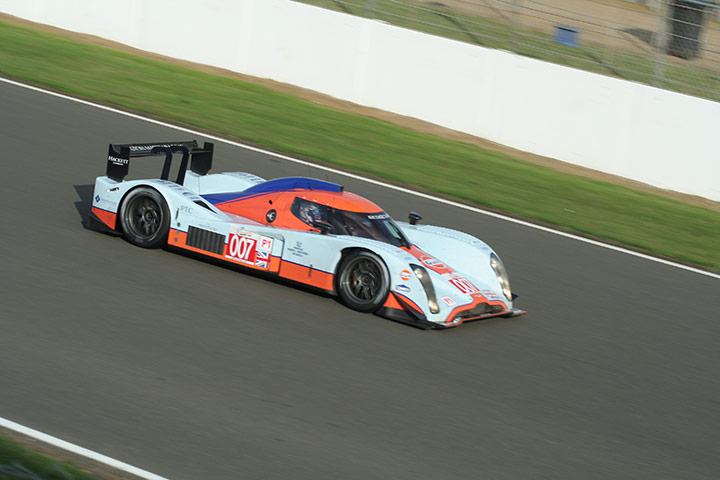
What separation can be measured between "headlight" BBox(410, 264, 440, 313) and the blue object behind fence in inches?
367

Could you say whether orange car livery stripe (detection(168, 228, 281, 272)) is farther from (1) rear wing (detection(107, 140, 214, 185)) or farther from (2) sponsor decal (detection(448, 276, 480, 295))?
(2) sponsor decal (detection(448, 276, 480, 295))

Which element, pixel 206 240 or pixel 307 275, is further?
pixel 206 240

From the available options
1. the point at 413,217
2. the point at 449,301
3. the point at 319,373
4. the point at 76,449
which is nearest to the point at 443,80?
the point at 413,217

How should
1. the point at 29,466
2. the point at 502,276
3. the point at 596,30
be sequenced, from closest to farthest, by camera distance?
the point at 29,466, the point at 502,276, the point at 596,30

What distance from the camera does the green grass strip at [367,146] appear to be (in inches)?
476

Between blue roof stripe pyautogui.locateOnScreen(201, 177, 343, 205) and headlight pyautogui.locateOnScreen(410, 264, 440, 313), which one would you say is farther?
blue roof stripe pyautogui.locateOnScreen(201, 177, 343, 205)

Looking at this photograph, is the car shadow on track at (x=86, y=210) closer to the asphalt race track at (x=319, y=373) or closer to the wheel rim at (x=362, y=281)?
the asphalt race track at (x=319, y=373)

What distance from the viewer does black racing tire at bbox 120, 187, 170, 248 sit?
8.14 meters

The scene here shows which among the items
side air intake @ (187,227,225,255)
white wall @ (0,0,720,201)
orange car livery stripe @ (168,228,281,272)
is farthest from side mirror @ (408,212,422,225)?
white wall @ (0,0,720,201)

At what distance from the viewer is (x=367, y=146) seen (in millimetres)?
13703

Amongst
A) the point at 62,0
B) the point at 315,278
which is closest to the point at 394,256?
the point at 315,278

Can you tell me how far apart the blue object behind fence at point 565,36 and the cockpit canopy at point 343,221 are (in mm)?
8732

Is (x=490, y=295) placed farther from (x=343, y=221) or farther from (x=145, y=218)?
(x=145, y=218)

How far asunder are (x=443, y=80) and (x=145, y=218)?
8217mm
